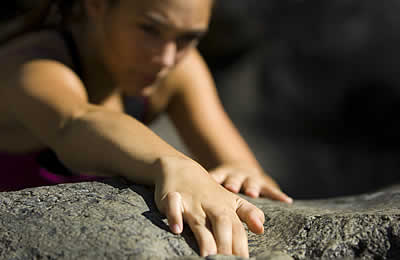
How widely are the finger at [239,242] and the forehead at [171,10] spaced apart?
2.69 feet

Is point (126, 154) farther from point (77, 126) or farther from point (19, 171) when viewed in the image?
point (19, 171)

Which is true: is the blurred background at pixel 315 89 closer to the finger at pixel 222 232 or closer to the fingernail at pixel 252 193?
the fingernail at pixel 252 193

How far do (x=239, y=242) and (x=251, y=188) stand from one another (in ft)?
1.79

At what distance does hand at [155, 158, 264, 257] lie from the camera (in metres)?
0.95

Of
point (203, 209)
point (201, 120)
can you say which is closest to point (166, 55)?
point (201, 120)

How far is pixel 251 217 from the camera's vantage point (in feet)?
3.41

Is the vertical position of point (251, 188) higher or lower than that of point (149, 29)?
lower

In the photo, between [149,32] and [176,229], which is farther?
[149,32]

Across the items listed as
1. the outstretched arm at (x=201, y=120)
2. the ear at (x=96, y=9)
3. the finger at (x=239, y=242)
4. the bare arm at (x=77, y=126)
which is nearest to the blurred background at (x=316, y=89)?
the outstretched arm at (x=201, y=120)

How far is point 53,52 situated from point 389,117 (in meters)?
2.46

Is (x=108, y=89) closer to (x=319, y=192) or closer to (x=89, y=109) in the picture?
(x=89, y=109)

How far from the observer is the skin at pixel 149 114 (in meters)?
1.03

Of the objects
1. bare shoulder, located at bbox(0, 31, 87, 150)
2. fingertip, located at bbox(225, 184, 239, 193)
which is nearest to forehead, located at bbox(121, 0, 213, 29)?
bare shoulder, located at bbox(0, 31, 87, 150)

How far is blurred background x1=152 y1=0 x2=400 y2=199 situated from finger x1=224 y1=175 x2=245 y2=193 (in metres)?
1.84
